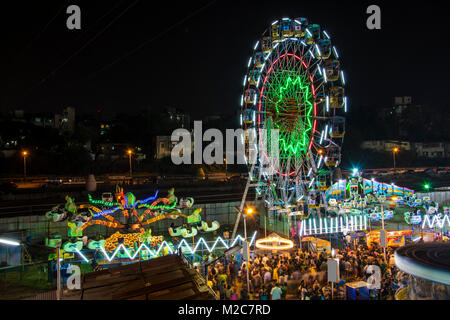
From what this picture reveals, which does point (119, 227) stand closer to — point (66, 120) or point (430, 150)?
point (66, 120)

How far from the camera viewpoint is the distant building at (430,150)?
8325cm

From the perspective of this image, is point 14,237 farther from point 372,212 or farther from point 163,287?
point 372,212

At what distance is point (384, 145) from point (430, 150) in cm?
990

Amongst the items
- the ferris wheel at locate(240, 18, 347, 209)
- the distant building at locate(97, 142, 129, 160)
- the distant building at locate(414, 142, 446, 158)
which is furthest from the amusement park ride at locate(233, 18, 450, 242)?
the distant building at locate(414, 142, 446, 158)

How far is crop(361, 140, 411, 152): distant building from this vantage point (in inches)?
3241

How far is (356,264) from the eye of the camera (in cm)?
1642

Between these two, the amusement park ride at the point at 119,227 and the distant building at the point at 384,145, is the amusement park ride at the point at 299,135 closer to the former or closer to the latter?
the amusement park ride at the point at 119,227

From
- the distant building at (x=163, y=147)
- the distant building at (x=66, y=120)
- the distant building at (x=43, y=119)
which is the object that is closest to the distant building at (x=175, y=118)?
the distant building at (x=66, y=120)

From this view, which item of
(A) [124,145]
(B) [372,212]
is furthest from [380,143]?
(B) [372,212]

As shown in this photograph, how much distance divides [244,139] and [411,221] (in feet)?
43.3

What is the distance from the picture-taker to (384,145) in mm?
84188

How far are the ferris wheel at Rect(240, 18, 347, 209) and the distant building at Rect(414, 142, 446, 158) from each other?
65.8m

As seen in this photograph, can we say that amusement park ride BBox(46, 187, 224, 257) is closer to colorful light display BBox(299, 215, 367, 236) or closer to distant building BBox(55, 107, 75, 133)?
colorful light display BBox(299, 215, 367, 236)

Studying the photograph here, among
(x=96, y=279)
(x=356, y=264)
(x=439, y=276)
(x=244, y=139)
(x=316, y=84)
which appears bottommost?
(x=356, y=264)
